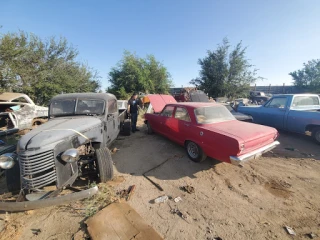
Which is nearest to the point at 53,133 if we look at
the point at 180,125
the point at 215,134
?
the point at 180,125

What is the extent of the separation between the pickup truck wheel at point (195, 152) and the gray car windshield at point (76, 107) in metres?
2.63

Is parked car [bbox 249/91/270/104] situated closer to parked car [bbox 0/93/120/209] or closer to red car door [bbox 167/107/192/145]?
red car door [bbox 167/107/192/145]

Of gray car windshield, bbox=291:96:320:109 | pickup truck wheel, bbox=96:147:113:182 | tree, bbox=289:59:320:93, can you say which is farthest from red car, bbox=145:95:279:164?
tree, bbox=289:59:320:93

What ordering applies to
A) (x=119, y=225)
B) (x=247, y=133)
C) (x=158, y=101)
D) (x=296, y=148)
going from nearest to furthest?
(x=119, y=225) < (x=247, y=133) < (x=296, y=148) < (x=158, y=101)

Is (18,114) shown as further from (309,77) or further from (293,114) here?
(309,77)

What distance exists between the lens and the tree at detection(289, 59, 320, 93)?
18.7 meters

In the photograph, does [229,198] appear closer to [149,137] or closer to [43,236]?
[43,236]

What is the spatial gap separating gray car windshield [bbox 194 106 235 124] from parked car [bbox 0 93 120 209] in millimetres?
2491

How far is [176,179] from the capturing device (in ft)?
12.3

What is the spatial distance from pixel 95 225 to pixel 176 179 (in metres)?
1.89

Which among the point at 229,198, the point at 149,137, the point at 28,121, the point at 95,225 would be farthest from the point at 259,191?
Answer: the point at 28,121

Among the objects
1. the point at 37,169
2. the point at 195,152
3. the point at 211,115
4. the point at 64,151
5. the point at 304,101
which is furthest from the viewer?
the point at 304,101

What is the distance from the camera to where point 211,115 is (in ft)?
14.8

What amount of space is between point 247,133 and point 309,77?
76.2 feet
